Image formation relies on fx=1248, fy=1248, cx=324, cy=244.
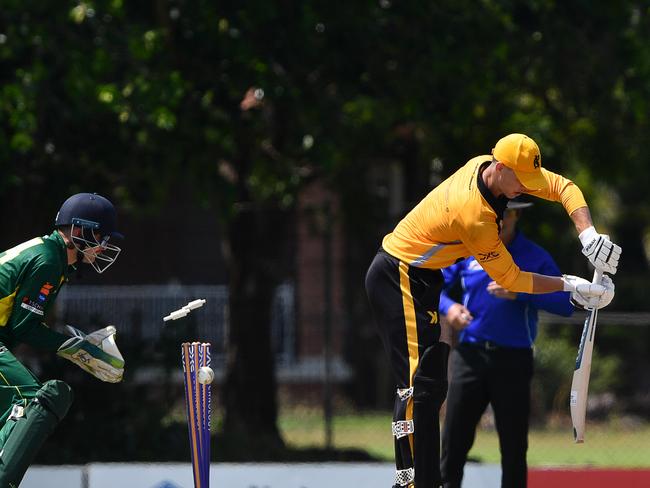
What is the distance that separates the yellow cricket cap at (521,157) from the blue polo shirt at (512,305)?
3.85 feet

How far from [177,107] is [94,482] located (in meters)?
3.67

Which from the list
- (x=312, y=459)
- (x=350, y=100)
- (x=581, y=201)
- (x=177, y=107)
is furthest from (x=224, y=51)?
(x=581, y=201)

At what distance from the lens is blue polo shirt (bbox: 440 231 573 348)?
25.4 ft

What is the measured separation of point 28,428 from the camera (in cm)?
660

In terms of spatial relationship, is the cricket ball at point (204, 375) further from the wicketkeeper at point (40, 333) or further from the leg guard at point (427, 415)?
the leg guard at point (427, 415)

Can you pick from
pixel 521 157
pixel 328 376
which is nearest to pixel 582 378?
pixel 521 157

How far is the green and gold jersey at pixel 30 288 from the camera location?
6.76 m

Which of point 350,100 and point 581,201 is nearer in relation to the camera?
point 581,201

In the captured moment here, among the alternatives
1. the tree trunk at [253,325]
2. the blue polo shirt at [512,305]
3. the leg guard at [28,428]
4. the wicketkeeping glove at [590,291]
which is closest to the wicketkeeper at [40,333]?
the leg guard at [28,428]

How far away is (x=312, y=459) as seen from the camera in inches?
471

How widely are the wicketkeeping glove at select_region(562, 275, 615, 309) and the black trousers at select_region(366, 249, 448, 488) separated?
78 cm

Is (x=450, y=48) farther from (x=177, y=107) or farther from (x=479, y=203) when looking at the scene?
(x=479, y=203)

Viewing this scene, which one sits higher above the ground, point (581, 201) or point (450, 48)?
point (450, 48)

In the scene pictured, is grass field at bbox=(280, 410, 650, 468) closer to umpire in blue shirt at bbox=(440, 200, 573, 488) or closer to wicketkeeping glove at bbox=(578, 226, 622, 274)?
→ umpire in blue shirt at bbox=(440, 200, 573, 488)
